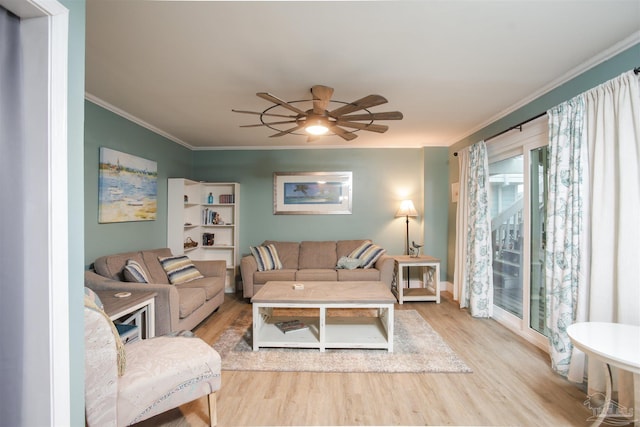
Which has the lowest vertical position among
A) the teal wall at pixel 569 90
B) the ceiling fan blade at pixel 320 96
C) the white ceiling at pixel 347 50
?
the ceiling fan blade at pixel 320 96

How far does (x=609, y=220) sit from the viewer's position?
2.05 meters

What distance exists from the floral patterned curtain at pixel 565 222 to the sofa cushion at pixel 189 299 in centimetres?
324

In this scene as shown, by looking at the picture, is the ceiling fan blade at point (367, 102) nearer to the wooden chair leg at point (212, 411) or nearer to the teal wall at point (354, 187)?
the wooden chair leg at point (212, 411)

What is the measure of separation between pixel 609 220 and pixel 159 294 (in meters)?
3.58

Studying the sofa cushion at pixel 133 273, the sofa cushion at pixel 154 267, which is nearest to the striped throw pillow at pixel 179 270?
the sofa cushion at pixel 154 267

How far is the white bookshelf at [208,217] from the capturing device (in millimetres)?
4363

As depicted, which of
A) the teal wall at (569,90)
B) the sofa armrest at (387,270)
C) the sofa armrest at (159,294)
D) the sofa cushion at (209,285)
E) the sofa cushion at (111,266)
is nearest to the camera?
the teal wall at (569,90)

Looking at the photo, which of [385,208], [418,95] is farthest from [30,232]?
[385,208]

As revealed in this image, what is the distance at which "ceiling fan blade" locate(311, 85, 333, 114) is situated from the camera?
2.39 meters

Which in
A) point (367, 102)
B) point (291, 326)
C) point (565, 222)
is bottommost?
point (291, 326)

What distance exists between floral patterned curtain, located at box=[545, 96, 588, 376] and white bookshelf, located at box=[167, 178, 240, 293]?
408 cm

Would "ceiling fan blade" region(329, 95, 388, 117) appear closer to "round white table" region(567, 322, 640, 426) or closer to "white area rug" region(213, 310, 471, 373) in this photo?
"round white table" region(567, 322, 640, 426)

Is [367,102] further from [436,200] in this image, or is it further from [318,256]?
[436,200]

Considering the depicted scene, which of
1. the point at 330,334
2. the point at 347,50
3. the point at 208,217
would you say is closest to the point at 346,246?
the point at 330,334
